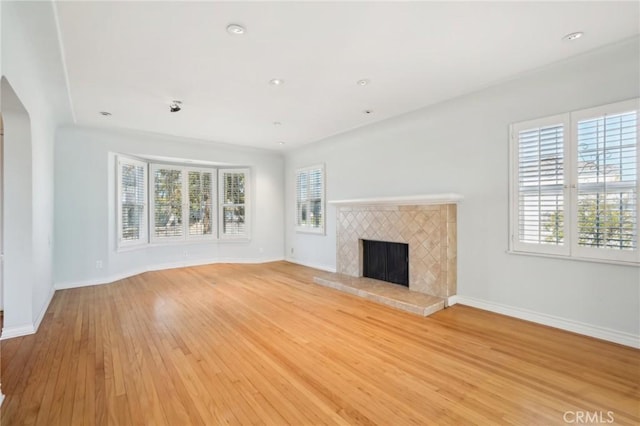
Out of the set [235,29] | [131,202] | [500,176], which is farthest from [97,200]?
[500,176]

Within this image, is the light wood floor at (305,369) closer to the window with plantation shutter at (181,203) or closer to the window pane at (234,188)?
the window with plantation shutter at (181,203)

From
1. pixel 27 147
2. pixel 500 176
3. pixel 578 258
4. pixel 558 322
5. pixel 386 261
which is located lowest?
pixel 558 322

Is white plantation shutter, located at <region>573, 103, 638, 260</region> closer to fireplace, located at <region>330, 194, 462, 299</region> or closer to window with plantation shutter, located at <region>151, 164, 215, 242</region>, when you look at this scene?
fireplace, located at <region>330, 194, 462, 299</region>

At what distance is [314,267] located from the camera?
6.71m

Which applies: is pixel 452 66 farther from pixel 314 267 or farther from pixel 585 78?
pixel 314 267

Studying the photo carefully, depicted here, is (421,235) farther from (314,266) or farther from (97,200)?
(97,200)

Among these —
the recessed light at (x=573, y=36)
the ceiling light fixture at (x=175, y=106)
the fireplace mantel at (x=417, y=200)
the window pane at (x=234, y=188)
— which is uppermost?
the recessed light at (x=573, y=36)

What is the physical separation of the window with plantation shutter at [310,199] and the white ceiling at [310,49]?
7.88ft

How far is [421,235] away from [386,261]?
3.06 ft

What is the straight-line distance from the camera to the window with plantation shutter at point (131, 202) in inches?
225

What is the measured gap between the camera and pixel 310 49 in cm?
278

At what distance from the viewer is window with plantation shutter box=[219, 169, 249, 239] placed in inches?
288

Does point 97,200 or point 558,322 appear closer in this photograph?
point 558,322

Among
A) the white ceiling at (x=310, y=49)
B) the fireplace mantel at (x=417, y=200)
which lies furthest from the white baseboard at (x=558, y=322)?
the white ceiling at (x=310, y=49)
